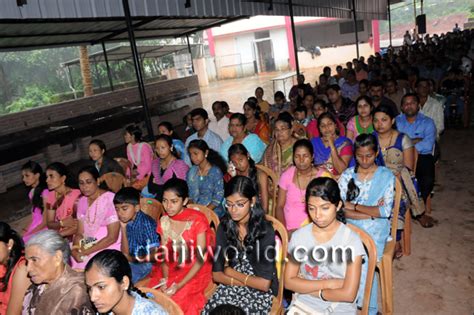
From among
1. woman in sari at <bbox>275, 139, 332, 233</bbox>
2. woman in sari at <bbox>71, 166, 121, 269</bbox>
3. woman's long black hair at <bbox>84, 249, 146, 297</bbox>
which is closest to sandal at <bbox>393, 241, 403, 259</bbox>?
woman in sari at <bbox>275, 139, 332, 233</bbox>

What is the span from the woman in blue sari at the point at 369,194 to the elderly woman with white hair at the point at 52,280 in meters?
1.87

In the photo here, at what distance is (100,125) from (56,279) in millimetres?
9038

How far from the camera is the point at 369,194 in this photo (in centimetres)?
284

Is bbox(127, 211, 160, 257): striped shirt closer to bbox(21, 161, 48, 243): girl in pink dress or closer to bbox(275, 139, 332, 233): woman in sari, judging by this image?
bbox(275, 139, 332, 233): woman in sari

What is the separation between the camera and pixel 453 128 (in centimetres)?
733

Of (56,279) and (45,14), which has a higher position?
(45,14)

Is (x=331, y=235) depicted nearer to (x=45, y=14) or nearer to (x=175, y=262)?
(x=175, y=262)

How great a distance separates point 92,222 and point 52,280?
104cm

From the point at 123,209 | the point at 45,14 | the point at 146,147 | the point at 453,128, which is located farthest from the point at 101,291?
the point at 453,128

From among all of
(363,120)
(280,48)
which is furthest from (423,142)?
(280,48)

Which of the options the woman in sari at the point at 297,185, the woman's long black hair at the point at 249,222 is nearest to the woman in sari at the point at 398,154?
the woman in sari at the point at 297,185

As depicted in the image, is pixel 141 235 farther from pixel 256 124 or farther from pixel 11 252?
pixel 256 124

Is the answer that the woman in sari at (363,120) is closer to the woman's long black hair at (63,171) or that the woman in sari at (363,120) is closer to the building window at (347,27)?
the woman's long black hair at (63,171)

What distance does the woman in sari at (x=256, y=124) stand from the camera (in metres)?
5.11
